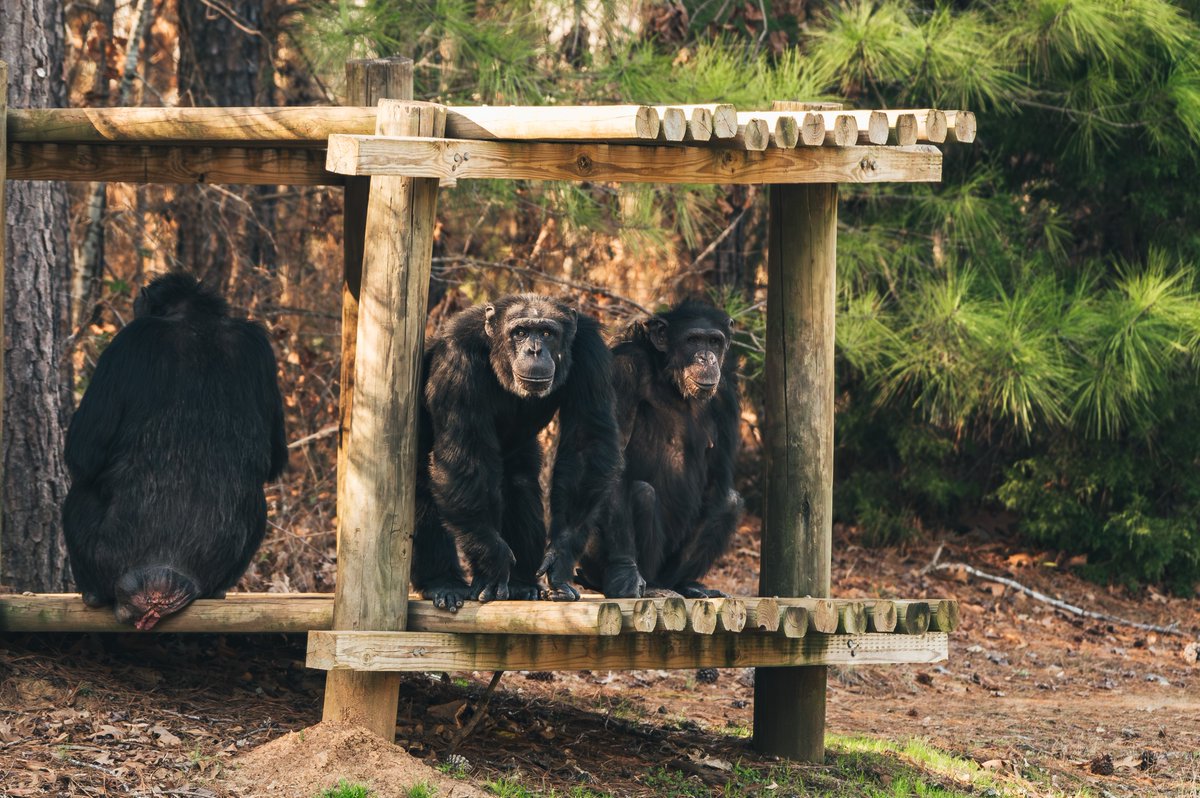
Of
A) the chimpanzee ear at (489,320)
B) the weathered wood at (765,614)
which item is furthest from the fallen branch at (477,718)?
the chimpanzee ear at (489,320)

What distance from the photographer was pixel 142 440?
6.86m

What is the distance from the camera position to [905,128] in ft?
21.5

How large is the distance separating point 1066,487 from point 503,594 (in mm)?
7873

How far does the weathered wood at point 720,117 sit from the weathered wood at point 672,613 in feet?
6.18

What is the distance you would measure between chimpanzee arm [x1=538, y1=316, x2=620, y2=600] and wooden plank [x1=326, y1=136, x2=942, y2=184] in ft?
2.85

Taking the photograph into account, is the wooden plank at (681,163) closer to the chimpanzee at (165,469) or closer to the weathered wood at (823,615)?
the chimpanzee at (165,469)

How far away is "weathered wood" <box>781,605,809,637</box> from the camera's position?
6352mm

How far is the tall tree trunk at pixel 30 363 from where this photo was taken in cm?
798

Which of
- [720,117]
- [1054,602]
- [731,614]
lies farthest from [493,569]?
[1054,602]

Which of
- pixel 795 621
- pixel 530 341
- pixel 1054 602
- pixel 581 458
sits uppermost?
pixel 530 341

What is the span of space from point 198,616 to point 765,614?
2.47m

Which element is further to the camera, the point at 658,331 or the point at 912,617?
the point at 658,331

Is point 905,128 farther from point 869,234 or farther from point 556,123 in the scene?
point 869,234

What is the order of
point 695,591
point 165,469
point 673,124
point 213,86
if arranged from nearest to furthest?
point 673,124 → point 165,469 → point 695,591 → point 213,86
